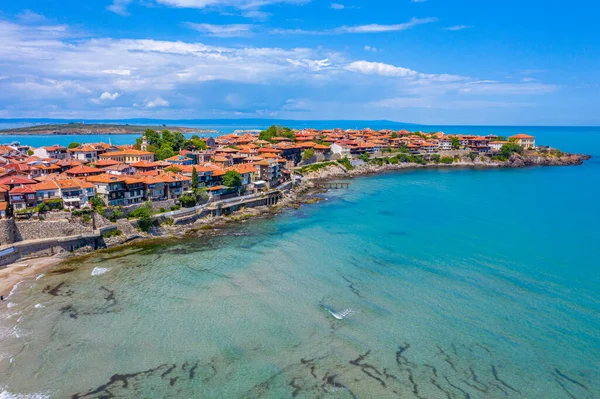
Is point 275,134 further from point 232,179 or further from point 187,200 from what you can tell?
point 187,200

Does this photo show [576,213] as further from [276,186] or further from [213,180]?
[213,180]

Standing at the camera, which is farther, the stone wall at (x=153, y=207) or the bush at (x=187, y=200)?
the bush at (x=187, y=200)

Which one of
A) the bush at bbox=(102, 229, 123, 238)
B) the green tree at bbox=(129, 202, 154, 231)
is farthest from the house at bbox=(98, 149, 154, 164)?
the bush at bbox=(102, 229, 123, 238)

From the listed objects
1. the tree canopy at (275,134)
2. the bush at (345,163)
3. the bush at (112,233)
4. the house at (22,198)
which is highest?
the tree canopy at (275,134)

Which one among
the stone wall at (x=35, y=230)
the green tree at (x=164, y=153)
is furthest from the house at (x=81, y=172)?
the green tree at (x=164, y=153)

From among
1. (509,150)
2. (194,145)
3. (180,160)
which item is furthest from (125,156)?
(509,150)

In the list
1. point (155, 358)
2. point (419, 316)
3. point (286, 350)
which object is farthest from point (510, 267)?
point (155, 358)

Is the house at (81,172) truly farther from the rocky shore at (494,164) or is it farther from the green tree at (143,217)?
the rocky shore at (494,164)
